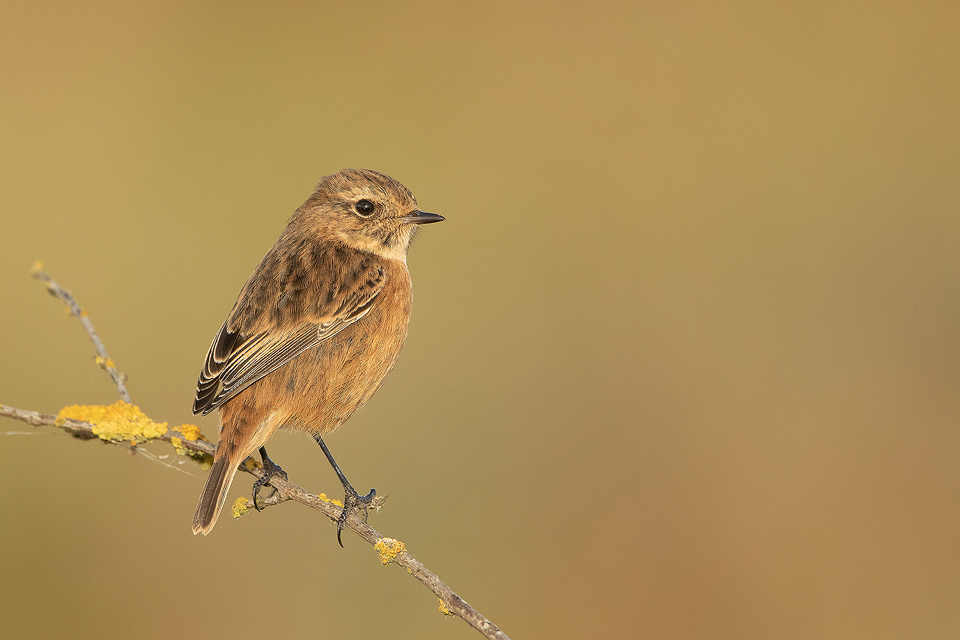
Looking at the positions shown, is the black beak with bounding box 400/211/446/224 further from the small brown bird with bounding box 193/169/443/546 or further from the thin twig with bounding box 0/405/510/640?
the thin twig with bounding box 0/405/510/640

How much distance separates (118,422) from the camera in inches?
128

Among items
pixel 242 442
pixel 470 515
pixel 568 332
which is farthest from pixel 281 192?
pixel 242 442

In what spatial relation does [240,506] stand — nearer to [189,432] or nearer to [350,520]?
[350,520]

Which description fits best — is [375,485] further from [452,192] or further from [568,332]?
[452,192]

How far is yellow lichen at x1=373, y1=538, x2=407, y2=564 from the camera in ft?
9.83

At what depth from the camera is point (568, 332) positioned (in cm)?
873

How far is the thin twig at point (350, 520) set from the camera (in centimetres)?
262

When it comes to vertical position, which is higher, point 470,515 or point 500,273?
point 500,273

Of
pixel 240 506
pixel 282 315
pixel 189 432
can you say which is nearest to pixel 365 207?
pixel 282 315

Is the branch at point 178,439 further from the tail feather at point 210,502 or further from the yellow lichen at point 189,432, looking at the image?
the tail feather at point 210,502

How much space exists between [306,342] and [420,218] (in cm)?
92

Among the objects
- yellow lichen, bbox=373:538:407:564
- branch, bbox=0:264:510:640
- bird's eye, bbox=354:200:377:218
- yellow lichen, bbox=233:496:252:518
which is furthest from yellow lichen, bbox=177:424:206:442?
bird's eye, bbox=354:200:377:218

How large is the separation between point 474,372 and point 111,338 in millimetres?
3096

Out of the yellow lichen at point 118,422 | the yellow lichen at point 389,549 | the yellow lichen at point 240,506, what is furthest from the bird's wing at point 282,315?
the yellow lichen at point 389,549
